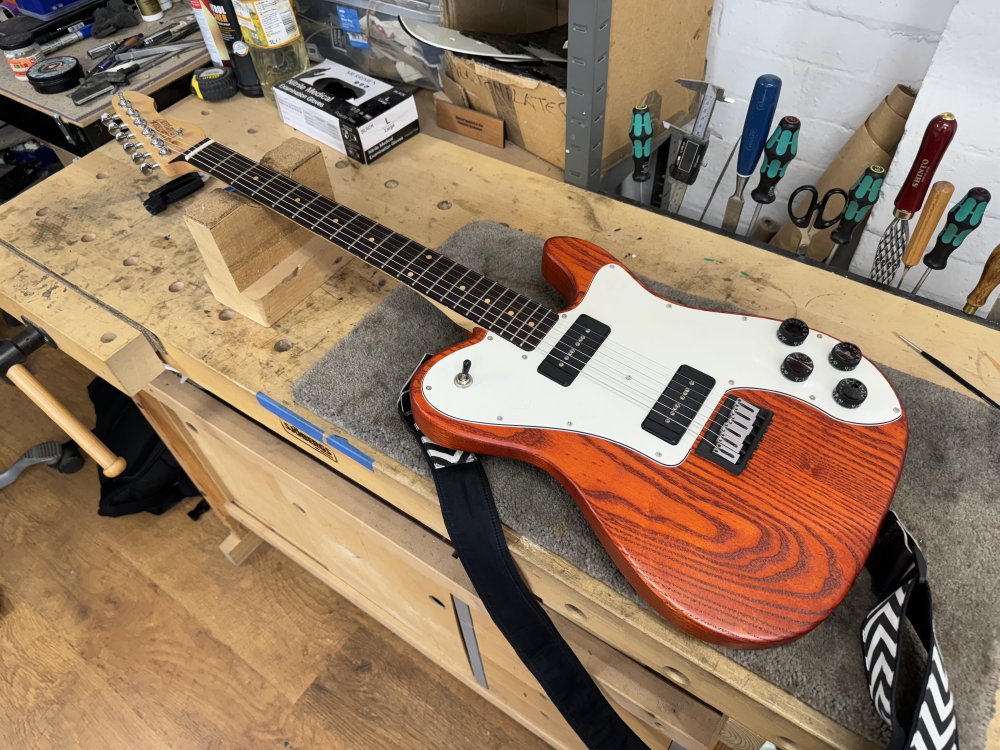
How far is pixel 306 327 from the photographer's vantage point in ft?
2.65

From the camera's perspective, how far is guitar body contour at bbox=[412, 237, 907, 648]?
1.73ft

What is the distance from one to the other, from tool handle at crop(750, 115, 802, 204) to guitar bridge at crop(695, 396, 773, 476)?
1.05ft

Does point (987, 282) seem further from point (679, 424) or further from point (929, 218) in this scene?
point (679, 424)

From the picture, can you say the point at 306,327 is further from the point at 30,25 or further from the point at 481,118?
the point at 30,25

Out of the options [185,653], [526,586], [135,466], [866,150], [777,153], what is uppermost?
[777,153]

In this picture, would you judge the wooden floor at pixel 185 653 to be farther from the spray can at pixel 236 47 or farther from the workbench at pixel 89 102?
the spray can at pixel 236 47

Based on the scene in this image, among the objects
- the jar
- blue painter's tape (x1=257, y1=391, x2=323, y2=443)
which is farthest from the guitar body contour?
the jar

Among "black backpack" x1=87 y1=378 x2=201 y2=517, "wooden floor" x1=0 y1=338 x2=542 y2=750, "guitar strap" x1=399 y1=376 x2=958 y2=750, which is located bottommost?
"wooden floor" x1=0 y1=338 x2=542 y2=750

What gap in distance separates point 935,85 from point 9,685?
1.79m

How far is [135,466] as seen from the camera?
4.47ft

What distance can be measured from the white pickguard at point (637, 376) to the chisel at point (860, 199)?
194 mm

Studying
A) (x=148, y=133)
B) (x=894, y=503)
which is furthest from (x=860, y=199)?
(x=148, y=133)

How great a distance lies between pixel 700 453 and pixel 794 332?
0.17 m

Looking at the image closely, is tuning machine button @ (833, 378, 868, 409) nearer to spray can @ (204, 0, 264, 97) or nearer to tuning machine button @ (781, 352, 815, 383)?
tuning machine button @ (781, 352, 815, 383)
